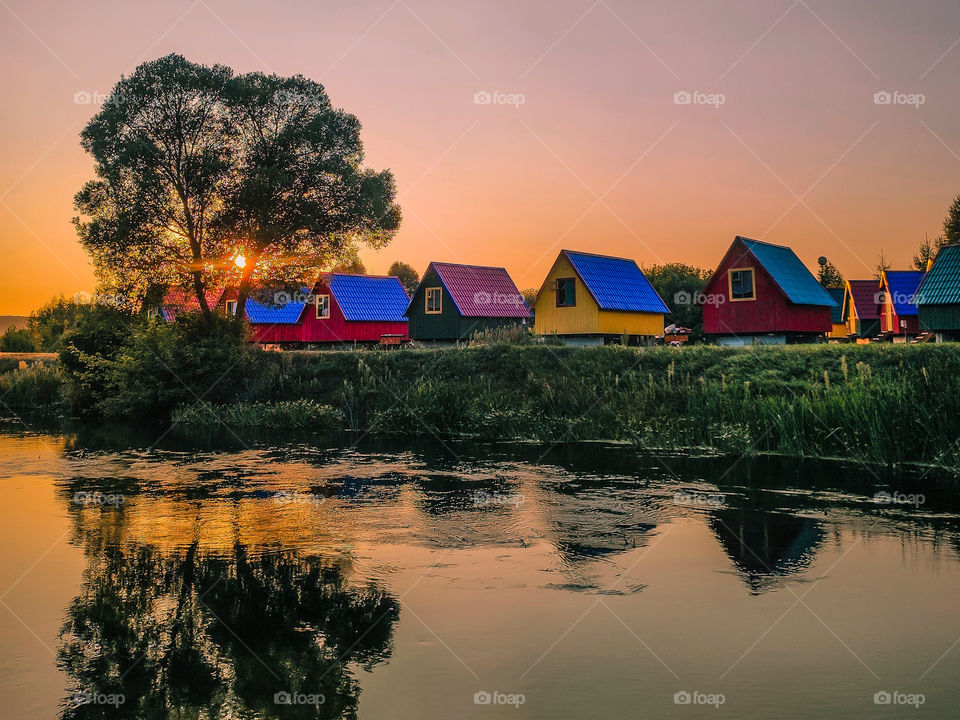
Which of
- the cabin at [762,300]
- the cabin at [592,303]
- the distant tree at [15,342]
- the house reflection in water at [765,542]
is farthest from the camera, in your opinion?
the distant tree at [15,342]

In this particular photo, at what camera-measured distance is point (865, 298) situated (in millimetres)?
68062

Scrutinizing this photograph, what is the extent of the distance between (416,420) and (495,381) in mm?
3241

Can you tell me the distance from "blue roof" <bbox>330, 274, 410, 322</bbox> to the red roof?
129 ft

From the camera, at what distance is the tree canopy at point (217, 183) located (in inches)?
1422

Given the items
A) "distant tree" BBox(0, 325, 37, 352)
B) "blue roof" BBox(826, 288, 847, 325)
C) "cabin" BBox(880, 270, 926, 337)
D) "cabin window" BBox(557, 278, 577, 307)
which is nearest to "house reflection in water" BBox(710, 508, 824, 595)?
"cabin window" BBox(557, 278, 577, 307)

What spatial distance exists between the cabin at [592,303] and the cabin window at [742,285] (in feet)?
19.6

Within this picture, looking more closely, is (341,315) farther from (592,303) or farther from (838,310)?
(838,310)

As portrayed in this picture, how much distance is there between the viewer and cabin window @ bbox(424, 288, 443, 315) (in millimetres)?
50562

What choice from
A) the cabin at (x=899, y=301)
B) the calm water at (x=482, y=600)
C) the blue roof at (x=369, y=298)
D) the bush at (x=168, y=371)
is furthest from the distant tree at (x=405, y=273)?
the calm water at (x=482, y=600)

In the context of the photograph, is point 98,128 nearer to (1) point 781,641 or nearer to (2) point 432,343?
(2) point 432,343

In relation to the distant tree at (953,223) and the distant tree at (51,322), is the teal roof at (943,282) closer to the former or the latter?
the distant tree at (953,223)

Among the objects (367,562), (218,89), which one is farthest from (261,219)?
(367,562)

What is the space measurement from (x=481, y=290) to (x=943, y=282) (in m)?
27.4

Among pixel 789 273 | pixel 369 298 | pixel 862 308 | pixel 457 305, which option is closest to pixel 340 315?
pixel 369 298
